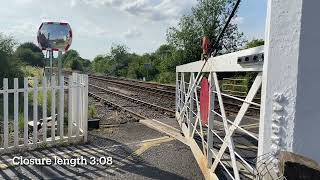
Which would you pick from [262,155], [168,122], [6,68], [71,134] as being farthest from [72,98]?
[6,68]

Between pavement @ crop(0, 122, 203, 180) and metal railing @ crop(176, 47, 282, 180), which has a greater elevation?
metal railing @ crop(176, 47, 282, 180)

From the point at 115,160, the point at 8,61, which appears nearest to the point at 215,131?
the point at 115,160

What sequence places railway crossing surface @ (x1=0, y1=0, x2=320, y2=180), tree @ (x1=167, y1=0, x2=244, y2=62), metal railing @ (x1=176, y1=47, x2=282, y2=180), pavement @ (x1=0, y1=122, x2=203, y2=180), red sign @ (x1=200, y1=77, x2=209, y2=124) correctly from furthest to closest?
tree @ (x1=167, y1=0, x2=244, y2=62), pavement @ (x1=0, y1=122, x2=203, y2=180), red sign @ (x1=200, y1=77, x2=209, y2=124), metal railing @ (x1=176, y1=47, x2=282, y2=180), railway crossing surface @ (x1=0, y1=0, x2=320, y2=180)

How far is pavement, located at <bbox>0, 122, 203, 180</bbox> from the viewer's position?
18.9 ft

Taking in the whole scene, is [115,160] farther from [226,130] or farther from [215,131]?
[226,130]

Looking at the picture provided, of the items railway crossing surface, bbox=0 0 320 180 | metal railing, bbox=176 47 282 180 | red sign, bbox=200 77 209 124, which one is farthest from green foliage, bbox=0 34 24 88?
red sign, bbox=200 77 209 124

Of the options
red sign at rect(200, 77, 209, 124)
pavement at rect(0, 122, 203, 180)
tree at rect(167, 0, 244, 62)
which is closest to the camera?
red sign at rect(200, 77, 209, 124)

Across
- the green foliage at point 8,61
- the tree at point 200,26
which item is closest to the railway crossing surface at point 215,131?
the green foliage at point 8,61

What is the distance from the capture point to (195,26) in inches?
1943

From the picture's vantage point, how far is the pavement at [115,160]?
5754 millimetres

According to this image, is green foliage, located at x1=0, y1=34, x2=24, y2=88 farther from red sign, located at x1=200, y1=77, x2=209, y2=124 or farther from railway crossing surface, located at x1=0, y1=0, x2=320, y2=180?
red sign, located at x1=200, y1=77, x2=209, y2=124

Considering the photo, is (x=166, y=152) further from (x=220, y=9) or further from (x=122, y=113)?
(x=220, y=9)

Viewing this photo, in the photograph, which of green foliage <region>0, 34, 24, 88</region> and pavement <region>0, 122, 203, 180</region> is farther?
green foliage <region>0, 34, 24, 88</region>

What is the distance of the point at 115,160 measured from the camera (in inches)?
260
